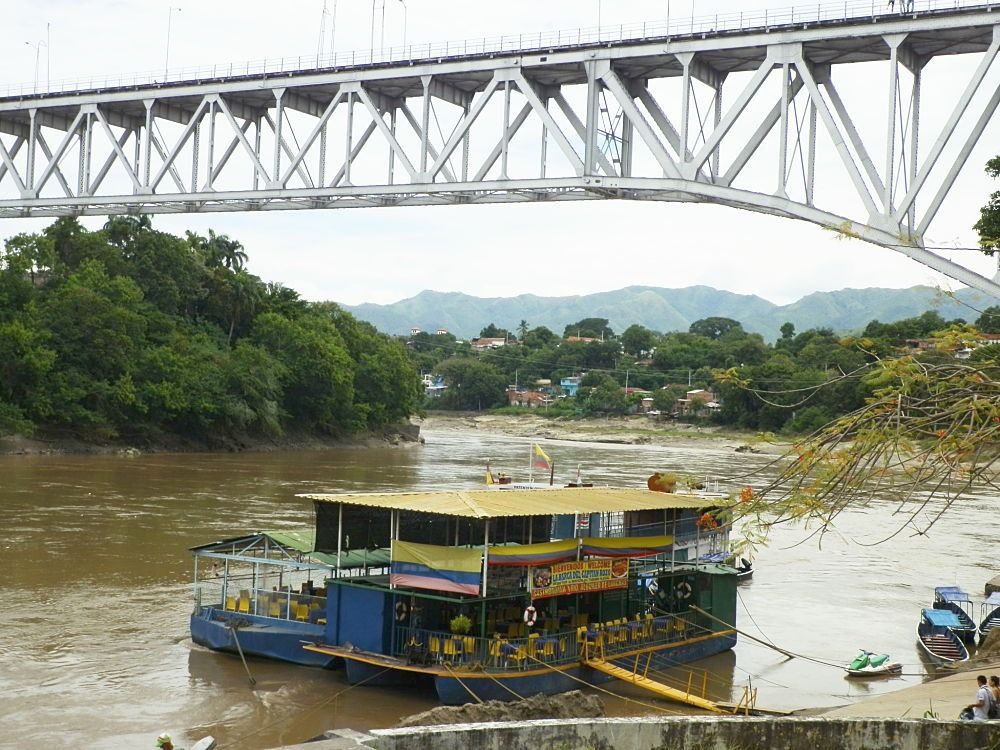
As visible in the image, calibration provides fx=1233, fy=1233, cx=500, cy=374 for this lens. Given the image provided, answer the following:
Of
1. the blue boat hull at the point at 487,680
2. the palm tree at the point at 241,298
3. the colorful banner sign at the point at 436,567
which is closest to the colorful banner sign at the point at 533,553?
the colorful banner sign at the point at 436,567

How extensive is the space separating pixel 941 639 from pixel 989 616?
174 cm

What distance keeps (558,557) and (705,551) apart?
16.5 feet

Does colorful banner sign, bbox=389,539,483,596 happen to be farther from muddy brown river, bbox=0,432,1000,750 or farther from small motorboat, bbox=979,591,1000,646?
small motorboat, bbox=979,591,1000,646

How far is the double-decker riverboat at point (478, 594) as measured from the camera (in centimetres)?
1670

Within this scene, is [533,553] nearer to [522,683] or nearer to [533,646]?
[533,646]

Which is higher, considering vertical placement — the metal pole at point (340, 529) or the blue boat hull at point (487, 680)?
the metal pole at point (340, 529)

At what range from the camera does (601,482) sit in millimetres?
47844

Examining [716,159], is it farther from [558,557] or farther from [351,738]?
[351,738]

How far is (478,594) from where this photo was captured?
654 inches

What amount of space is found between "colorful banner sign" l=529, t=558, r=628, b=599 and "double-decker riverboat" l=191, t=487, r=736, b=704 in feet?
Answer: 0.08

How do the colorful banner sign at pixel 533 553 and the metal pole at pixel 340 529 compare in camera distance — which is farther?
the metal pole at pixel 340 529

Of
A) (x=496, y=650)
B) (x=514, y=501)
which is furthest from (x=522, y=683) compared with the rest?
(x=514, y=501)

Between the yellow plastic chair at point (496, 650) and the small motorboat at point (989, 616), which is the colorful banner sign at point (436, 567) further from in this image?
the small motorboat at point (989, 616)

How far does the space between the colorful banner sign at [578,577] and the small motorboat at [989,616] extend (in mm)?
6692
